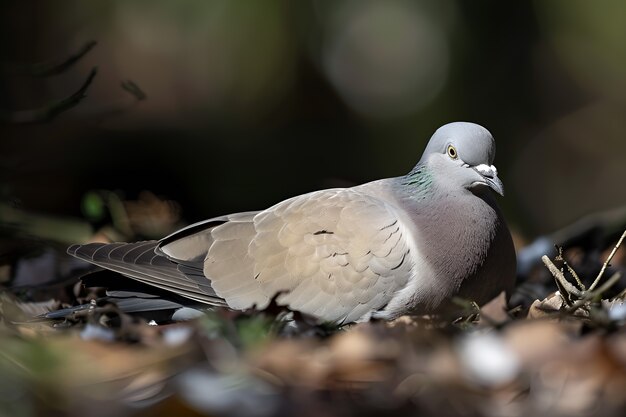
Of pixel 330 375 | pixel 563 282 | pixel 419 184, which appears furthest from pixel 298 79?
pixel 330 375

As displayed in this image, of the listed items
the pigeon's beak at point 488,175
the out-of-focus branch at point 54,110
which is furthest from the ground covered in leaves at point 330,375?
the pigeon's beak at point 488,175

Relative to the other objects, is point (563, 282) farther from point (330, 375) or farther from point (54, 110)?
point (54, 110)

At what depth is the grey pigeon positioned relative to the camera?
2.15 meters

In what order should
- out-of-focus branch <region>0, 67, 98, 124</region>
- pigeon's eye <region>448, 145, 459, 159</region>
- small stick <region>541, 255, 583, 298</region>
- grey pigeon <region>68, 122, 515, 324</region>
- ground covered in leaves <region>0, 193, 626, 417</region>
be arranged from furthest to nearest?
pigeon's eye <region>448, 145, 459, 159</region>
grey pigeon <region>68, 122, 515, 324</region>
out-of-focus branch <region>0, 67, 98, 124</region>
small stick <region>541, 255, 583, 298</region>
ground covered in leaves <region>0, 193, 626, 417</region>

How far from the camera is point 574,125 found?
7.13 metres

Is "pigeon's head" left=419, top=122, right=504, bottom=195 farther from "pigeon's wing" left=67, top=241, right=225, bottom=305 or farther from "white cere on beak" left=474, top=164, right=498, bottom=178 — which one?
"pigeon's wing" left=67, top=241, right=225, bottom=305

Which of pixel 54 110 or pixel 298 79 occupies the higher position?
pixel 54 110

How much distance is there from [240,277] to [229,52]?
4.16 metres

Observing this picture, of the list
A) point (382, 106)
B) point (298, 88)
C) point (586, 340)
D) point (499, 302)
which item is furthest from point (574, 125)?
point (586, 340)

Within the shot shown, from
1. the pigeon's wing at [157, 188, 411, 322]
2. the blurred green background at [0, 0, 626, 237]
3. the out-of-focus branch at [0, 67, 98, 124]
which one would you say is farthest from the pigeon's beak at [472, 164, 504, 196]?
the blurred green background at [0, 0, 626, 237]

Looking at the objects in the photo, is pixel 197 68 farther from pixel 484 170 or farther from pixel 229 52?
pixel 484 170

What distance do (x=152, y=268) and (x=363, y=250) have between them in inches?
20.7

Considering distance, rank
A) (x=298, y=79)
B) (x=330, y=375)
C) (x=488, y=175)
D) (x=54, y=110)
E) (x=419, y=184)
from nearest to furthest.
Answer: (x=330, y=375)
(x=54, y=110)
(x=488, y=175)
(x=419, y=184)
(x=298, y=79)

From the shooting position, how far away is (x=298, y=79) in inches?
242
